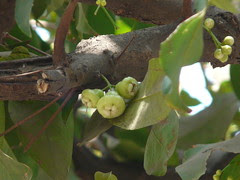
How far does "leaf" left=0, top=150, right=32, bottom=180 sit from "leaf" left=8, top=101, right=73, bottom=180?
8 cm

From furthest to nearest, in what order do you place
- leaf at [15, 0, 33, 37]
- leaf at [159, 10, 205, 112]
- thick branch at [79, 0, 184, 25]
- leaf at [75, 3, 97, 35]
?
leaf at [75, 3, 97, 35] < thick branch at [79, 0, 184, 25] < leaf at [15, 0, 33, 37] < leaf at [159, 10, 205, 112]

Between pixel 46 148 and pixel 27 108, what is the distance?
0.27 ft

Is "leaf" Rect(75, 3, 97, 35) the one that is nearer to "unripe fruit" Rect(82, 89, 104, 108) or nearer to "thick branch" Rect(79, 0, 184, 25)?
"thick branch" Rect(79, 0, 184, 25)

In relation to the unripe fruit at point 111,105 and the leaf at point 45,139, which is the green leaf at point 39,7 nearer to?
the leaf at point 45,139

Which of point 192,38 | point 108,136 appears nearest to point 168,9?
point 192,38

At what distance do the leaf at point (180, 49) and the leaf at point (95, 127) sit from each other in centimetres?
24

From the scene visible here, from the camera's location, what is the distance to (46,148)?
92 centimetres

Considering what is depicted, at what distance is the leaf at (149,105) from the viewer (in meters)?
0.68

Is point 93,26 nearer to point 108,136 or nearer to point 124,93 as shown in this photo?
point 108,136

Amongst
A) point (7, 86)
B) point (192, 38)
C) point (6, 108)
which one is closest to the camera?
point (192, 38)

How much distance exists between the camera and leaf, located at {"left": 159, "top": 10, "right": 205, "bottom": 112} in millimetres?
→ 553

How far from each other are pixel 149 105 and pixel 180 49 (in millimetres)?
142

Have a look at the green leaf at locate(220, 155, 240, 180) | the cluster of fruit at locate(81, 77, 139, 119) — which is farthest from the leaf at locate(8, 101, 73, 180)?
the green leaf at locate(220, 155, 240, 180)

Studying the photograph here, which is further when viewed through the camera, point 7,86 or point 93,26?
point 93,26
